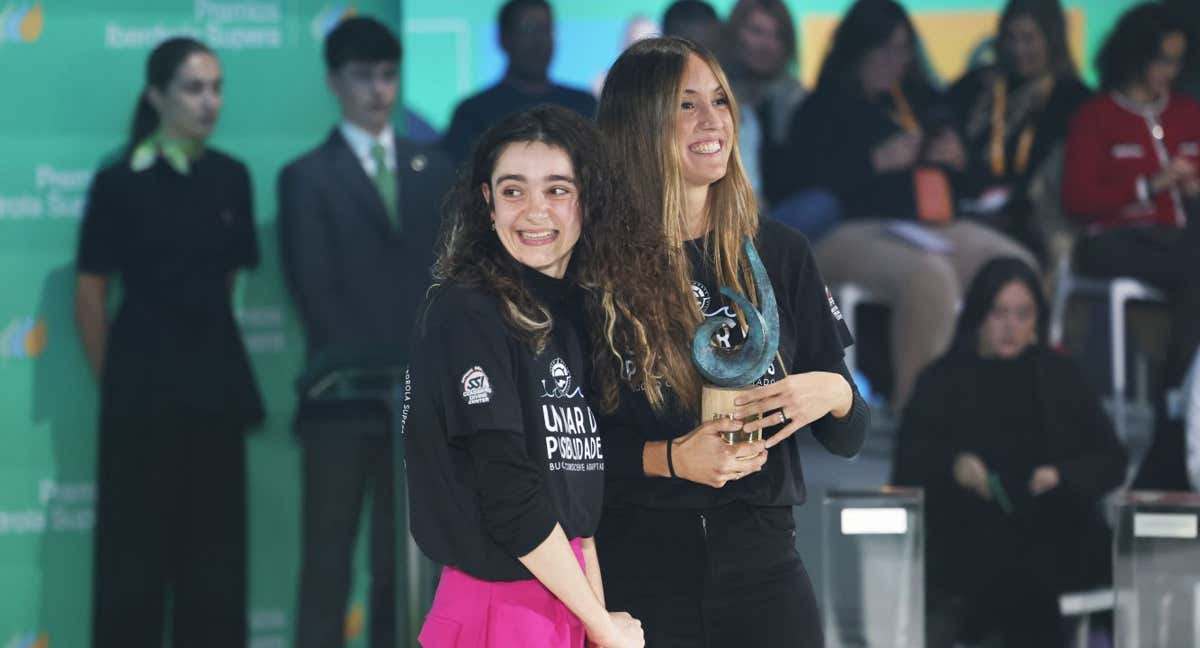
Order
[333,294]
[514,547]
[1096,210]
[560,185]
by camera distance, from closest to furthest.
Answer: [514,547] < [560,185] < [333,294] < [1096,210]

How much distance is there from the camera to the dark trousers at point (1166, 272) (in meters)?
4.79

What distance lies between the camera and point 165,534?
14.7 ft

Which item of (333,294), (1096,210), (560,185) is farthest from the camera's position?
(1096,210)

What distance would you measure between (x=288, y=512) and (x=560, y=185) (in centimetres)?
284

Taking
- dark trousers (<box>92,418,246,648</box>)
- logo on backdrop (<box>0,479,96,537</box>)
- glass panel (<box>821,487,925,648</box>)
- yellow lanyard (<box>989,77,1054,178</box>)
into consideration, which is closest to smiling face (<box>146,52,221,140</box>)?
dark trousers (<box>92,418,246,648</box>)

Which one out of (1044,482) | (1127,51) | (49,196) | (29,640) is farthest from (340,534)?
(1127,51)

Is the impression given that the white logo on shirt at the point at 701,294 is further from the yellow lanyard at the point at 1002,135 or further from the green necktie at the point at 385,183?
the yellow lanyard at the point at 1002,135

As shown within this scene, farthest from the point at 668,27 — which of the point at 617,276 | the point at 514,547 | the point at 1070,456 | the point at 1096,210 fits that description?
the point at 514,547

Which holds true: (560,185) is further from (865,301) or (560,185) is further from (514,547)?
(865,301)

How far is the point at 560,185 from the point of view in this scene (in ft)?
6.54

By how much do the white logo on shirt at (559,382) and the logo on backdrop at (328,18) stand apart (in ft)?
9.49

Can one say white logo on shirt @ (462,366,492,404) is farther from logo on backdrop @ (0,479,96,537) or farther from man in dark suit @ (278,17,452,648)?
logo on backdrop @ (0,479,96,537)

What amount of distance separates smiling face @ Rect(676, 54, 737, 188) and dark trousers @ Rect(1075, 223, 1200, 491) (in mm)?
3033

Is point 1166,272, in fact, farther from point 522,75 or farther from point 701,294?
point 701,294
